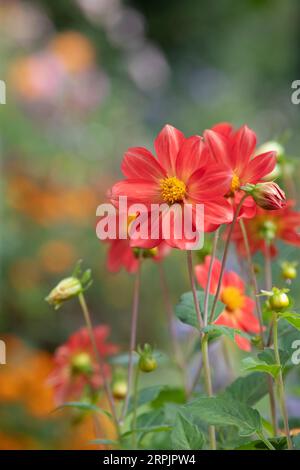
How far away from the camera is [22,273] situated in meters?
1.72

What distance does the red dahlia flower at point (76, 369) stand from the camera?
55 cm

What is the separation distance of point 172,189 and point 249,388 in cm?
12

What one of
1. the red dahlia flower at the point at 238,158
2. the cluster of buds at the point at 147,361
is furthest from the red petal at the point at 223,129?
the cluster of buds at the point at 147,361

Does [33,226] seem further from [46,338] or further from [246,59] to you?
[246,59]

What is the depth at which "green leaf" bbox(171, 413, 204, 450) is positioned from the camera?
0.36 metres

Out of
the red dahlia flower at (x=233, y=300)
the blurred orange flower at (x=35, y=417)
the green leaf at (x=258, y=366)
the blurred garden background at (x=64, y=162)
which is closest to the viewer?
the green leaf at (x=258, y=366)

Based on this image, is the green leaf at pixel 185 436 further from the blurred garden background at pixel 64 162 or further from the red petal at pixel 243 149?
the blurred garden background at pixel 64 162

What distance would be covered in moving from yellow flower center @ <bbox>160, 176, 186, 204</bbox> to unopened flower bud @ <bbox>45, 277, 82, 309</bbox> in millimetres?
79

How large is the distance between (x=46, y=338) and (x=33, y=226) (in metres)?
0.25

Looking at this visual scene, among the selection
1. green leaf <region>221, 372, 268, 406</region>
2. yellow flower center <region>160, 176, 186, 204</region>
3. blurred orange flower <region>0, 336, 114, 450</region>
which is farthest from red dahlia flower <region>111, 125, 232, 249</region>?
blurred orange flower <region>0, 336, 114, 450</region>

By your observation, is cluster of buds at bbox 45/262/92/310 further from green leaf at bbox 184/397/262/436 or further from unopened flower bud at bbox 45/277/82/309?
green leaf at bbox 184/397/262/436

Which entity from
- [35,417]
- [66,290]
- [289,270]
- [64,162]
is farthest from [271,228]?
[64,162]

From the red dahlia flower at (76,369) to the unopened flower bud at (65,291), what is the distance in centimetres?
12

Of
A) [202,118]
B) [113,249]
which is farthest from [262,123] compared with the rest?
[113,249]
